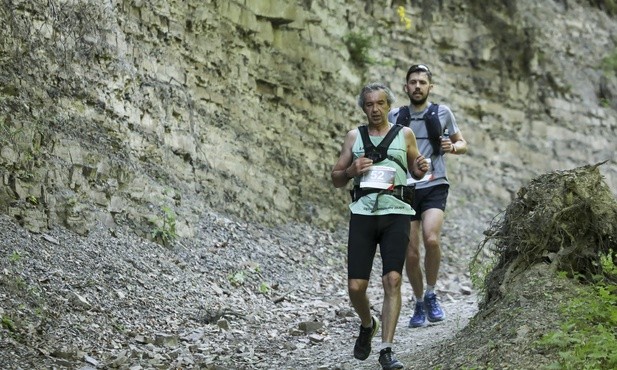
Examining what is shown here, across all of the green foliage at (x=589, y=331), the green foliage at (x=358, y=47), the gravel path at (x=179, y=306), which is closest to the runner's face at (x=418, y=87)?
the gravel path at (x=179, y=306)

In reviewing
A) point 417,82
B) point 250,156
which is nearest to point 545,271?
point 417,82

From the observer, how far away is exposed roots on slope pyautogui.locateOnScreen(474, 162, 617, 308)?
6473 mm

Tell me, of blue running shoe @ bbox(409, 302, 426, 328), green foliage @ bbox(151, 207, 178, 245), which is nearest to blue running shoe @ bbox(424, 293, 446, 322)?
blue running shoe @ bbox(409, 302, 426, 328)

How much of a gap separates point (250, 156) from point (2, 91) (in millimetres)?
4086

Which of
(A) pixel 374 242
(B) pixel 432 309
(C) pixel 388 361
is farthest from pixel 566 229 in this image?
(B) pixel 432 309

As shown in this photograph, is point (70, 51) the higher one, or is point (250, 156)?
point (70, 51)

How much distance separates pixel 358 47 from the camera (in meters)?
15.0

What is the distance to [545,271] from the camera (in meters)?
6.41

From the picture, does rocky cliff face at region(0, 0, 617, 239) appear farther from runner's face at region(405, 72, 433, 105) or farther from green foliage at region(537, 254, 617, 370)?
green foliage at region(537, 254, 617, 370)

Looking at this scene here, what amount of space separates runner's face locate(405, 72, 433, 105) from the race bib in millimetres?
1667

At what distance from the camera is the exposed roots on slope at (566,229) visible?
6.47 m

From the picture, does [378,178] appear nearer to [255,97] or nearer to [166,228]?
[166,228]

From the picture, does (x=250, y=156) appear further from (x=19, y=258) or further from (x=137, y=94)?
(x=19, y=258)

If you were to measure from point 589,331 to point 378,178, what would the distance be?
1709 mm
